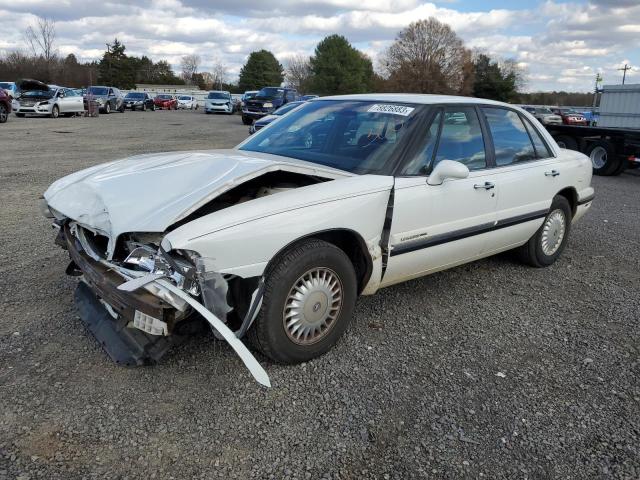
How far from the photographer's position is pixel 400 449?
2.55m

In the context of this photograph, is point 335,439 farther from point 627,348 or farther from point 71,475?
point 627,348

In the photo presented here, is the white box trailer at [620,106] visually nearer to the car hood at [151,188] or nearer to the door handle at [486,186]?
the door handle at [486,186]

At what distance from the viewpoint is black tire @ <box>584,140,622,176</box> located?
12.5 meters

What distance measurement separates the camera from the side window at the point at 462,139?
391 centimetres

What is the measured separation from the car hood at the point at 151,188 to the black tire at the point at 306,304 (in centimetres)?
55

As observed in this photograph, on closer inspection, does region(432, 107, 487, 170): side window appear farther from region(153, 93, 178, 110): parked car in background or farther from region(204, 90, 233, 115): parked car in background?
region(153, 93, 178, 110): parked car in background

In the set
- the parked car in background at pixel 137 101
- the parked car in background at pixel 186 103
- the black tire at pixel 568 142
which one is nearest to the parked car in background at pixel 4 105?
the parked car in background at pixel 137 101

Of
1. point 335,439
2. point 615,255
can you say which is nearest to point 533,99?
point 615,255

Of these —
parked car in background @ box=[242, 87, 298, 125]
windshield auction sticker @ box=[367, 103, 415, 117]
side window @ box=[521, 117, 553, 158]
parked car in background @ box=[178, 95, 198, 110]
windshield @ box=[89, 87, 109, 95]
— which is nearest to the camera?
windshield auction sticker @ box=[367, 103, 415, 117]

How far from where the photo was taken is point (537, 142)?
488 centimetres

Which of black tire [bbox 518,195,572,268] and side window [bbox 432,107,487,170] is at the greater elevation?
side window [bbox 432,107,487,170]

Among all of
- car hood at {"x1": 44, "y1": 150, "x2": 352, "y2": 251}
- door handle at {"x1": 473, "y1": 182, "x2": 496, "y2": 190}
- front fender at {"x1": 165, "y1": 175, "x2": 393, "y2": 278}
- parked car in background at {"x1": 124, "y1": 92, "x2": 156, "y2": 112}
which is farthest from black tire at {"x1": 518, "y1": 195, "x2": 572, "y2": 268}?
parked car in background at {"x1": 124, "y1": 92, "x2": 156, "y2": 112}

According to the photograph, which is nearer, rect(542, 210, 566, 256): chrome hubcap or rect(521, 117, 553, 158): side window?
rect(521, 117, 553, 158): side window

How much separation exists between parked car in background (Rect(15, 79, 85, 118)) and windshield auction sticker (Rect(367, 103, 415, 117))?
2619 cm
